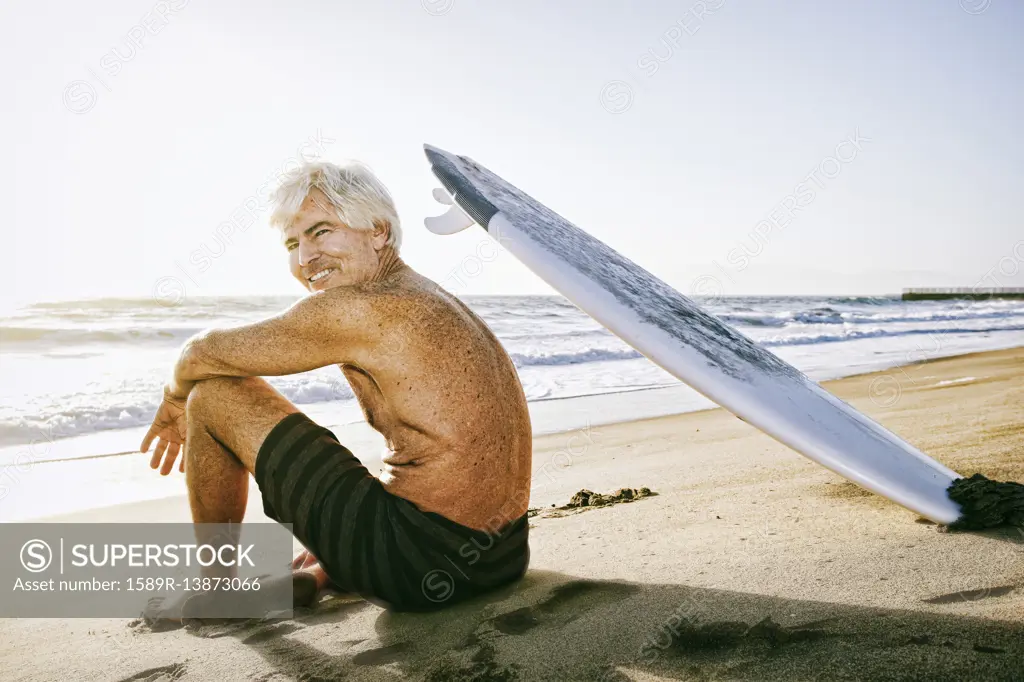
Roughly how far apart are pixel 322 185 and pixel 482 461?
0.94 metres

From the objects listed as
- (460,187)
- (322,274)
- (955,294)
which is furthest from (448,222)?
(955,294)

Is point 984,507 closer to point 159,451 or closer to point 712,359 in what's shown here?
point 712,359

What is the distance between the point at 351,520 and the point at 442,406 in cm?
41

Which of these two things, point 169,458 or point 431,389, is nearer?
point 431,389

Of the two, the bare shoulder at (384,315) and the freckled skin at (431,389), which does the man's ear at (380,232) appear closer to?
the freckled skin at (431,389)

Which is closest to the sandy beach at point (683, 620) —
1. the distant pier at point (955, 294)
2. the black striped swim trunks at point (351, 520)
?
the black striped swim trunks at point (351, 520)

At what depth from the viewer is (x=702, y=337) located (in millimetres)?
1989

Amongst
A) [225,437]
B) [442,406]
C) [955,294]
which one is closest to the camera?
[442,406]

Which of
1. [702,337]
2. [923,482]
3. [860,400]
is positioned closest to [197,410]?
[702,337]

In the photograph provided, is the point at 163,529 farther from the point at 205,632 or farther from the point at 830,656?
the point at 830,656

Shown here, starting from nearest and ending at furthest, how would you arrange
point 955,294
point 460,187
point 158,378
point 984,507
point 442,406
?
point 442,406 < point 984,507 < point 460,187 < point 158,378 < point 955,294

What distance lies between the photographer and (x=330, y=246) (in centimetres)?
199

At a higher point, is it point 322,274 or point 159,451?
point 322,274

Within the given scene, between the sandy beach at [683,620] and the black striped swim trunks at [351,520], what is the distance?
6.7 inches
